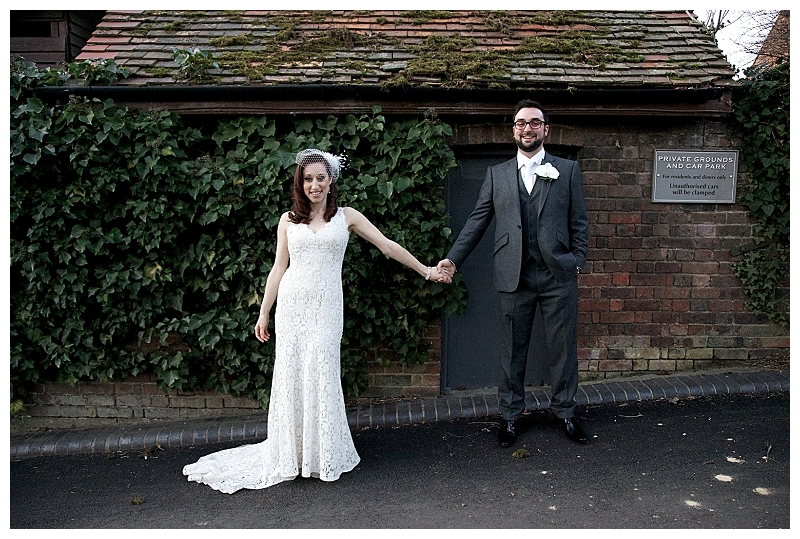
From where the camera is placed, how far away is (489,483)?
12.9ft

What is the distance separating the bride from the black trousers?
1132 millimetres

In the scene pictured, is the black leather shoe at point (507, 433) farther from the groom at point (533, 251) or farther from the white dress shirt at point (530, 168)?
the white dress shirt at point (530, 168)

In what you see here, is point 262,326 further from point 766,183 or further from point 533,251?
point 766,183

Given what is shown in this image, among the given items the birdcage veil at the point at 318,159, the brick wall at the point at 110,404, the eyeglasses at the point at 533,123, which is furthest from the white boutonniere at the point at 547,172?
the brick wall at the point at 110,404

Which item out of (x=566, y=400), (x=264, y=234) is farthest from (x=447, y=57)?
(x=566, y=400)

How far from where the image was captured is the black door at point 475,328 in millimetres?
5520

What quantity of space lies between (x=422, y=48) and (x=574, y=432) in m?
3.53

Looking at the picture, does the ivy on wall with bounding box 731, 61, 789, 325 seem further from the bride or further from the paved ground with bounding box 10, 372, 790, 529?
the bride

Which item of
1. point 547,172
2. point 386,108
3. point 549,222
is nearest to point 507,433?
point 549,222

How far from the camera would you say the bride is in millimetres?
3900

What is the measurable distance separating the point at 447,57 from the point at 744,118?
2611 millimetres

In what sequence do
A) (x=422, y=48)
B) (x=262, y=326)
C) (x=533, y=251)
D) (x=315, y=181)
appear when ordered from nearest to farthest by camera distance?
(x=315, y=181), (x=262, y=326), (x=533, y=251), (x=422, y=48)

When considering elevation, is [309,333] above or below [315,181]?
below

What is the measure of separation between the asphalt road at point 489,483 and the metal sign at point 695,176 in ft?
5.87
